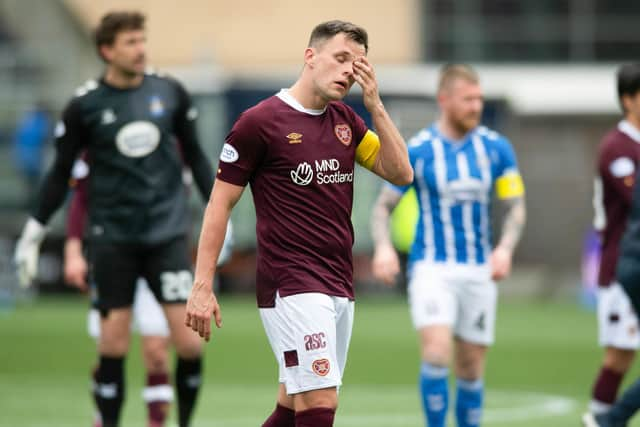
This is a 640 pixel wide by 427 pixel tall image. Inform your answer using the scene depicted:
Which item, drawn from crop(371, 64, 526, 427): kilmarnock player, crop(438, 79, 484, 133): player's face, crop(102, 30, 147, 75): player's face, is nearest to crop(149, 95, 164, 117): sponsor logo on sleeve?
crop(102, 30, 147, 75): player's face

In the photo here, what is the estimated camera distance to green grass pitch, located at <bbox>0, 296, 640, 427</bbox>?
A: 12195 millimetres

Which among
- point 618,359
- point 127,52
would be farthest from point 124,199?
point 618,359

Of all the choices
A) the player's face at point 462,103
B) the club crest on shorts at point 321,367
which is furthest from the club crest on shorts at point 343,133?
the player's face at point 462,103

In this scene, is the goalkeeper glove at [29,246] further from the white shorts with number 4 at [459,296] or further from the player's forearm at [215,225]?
the player's forearm at [215,225]

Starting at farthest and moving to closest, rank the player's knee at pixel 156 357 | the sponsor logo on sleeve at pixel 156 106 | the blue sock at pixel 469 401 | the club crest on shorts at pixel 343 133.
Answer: the player's knee at pixel 156 357, the blue sock at pixel 469 401, the sponsor logo on sleeve at pixel 156 106, the club crest on shorts at pixel 343 133

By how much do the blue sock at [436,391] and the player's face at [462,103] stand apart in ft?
5.18

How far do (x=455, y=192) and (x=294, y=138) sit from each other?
9.14ft

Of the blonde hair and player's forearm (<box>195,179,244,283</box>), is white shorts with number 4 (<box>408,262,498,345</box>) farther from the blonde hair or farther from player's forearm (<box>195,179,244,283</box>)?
player's forearm (<box>195,179,244,283</box>)

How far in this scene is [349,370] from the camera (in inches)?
615

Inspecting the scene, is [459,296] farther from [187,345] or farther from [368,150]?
[368,150]

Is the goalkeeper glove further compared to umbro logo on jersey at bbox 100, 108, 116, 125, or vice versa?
the goalkeeper glove

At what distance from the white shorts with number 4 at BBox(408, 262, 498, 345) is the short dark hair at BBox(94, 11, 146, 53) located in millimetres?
2348

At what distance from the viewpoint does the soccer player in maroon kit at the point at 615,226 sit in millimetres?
10172

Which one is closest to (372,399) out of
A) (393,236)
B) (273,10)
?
(393,236)
